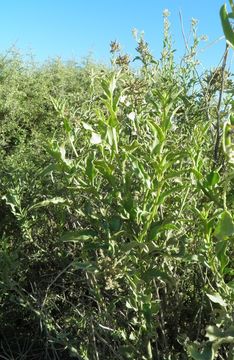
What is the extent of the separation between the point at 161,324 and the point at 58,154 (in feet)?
2.65

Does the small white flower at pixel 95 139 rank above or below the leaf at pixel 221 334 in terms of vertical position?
above

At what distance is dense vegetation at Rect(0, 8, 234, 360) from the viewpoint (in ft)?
4.95

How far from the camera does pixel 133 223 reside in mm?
1561

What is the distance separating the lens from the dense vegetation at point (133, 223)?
1510mm

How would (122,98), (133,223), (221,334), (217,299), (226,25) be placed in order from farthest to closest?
1. (122,98)
2. (133,223)
3. (217,299)
4. (221,334)
5. (226,25)

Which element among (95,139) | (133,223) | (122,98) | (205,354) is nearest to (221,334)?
(205,354)

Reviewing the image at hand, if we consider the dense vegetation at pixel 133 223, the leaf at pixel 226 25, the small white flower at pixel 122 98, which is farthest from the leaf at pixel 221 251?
the small white flower at pixel 122 98

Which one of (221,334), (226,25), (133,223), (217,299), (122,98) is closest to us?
(226,25)

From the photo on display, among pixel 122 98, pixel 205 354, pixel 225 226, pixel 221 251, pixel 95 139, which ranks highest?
pixel 122 98

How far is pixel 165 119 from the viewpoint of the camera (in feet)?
5.00

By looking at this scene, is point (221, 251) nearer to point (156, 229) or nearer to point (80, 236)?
point (156, 229)

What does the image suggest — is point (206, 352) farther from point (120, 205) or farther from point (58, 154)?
point (58, 154)

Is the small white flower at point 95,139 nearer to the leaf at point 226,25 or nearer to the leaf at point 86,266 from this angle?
the leaf at point 86,266

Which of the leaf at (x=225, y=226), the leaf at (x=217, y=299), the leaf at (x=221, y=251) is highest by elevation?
the leaf at (x=225, y=226)
